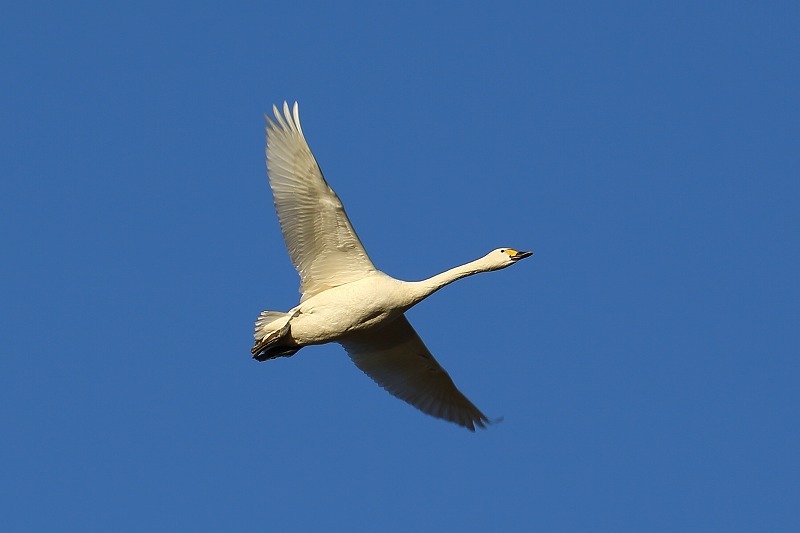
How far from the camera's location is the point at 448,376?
76.2 ft

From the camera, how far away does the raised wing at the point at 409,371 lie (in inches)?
885

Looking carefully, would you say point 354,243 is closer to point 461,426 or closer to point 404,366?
point 404,366

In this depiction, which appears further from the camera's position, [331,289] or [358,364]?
[358,364]

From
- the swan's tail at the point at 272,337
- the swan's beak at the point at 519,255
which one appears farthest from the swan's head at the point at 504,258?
the swan's tail at the point at 272,337

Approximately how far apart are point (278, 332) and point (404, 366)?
3290 millimetres

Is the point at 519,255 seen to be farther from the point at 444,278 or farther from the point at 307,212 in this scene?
the point at 307,212

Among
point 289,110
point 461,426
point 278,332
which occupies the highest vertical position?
point 289,110

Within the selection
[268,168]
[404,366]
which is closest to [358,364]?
[404,366]

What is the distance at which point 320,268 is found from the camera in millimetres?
20922

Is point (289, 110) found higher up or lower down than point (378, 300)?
higher up

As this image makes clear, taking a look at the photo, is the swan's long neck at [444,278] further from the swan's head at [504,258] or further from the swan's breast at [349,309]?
the swan's breast at [349,309]

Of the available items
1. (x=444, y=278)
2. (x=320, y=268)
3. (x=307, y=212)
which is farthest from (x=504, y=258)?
(x=307, y=212)

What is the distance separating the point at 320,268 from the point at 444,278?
1.95 metres

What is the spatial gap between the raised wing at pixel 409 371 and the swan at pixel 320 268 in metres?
1.09
